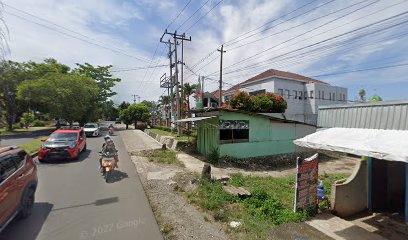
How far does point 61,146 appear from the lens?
36.3 feet

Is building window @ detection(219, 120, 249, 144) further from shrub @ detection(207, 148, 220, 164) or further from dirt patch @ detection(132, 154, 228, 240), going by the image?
dirt patch @ detection(132, 154, 228, 240)

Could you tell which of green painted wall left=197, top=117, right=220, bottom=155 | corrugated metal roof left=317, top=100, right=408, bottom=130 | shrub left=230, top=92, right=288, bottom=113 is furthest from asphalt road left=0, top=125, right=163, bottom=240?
shrub left=230, top=92, right=288, bottom=113

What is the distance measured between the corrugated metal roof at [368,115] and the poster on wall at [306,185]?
2.56 m

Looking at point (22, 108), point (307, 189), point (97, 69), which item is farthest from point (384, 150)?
point (97, 69)

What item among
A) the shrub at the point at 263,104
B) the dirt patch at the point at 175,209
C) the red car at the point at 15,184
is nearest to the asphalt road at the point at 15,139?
the dirt patch at the point at 175,209

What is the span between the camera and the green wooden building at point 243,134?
1304cm

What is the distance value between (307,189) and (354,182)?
1927mm

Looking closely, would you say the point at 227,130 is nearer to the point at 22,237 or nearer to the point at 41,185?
the point at 41,185

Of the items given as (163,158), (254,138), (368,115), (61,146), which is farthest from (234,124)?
(61,146)

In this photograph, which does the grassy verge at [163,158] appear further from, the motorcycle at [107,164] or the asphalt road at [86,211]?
the motorcycle at [107,164]

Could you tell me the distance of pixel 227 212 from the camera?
5746 mm

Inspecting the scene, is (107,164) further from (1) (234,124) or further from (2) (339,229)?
(2) (339,229)

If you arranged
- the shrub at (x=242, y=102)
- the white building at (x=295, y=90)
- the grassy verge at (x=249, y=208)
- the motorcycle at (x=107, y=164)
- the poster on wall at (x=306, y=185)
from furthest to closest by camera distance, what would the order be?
the white building at (x=295, y=90), the shrub at (x=242, y=102), the motorcycle at (x=107, y=164), the poster on wall at (x=306, y=185), the grassy verge at (x=249, y=208)

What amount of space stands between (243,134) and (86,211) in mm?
10272
